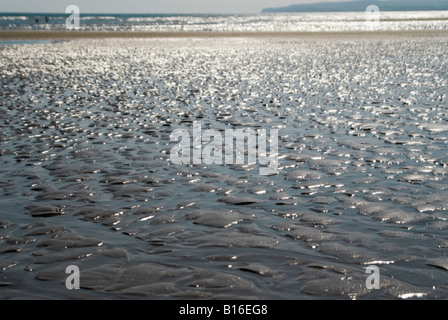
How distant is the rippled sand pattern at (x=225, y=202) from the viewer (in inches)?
214

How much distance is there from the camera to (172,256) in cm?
596

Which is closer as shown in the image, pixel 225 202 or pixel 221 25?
pixel 225 202

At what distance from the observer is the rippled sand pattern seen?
5.43 metres

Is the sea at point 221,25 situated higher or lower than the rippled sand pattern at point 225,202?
higher

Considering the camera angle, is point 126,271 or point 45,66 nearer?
point 126,271

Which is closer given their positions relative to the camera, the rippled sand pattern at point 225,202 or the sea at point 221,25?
the rippled sand pattern at point 225,202

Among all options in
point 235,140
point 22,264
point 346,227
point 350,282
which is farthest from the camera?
point 235,140

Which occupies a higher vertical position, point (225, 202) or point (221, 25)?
point (221, 25)

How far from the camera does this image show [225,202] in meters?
7.72

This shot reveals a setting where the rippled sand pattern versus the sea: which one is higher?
the sea

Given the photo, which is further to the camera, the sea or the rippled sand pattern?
the sea
